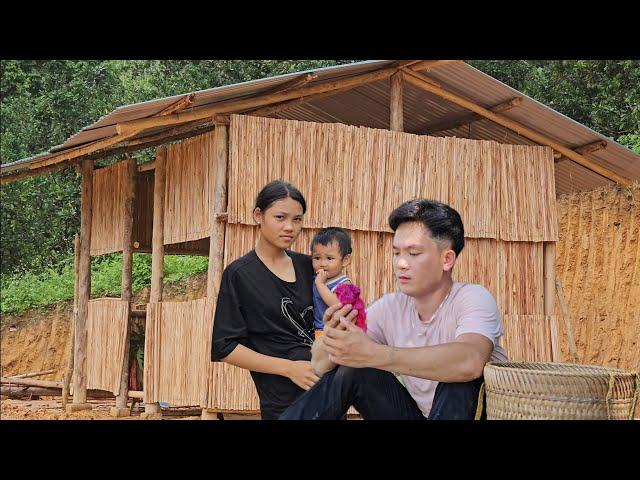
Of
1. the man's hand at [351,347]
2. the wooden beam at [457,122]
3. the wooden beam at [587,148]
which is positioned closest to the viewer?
the man's hand at [351,347]

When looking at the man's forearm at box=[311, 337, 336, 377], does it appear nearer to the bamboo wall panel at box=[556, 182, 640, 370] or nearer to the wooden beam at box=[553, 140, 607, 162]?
the wooden beam at box=[553, 140, 607, 162]

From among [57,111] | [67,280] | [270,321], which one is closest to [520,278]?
[270,321]

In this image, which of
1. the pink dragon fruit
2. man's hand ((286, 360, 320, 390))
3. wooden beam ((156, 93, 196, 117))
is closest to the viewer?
the pink dragon fruit

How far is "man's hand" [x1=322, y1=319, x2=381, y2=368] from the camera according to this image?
11.8 ft

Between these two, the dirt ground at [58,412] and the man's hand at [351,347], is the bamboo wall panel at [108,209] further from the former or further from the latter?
the man's hand at [351,347]

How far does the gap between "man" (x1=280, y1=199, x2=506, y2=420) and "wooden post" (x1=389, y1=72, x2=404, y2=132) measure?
603 centimetres

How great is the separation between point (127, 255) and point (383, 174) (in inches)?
143

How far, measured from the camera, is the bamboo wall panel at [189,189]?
9477 millimetres

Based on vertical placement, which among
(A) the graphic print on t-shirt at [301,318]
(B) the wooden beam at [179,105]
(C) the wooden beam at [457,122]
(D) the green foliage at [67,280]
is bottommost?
(A) the graphic print on t-shirt at [301,318]

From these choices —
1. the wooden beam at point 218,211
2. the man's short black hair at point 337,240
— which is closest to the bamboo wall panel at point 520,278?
the wooden beam at point 218,211

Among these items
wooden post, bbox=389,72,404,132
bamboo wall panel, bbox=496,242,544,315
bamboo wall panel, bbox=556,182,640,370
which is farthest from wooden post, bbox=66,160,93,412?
bamboo wall panel, bbox=556,182,640,370

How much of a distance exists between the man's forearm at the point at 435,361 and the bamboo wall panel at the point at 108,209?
8.32 metres
